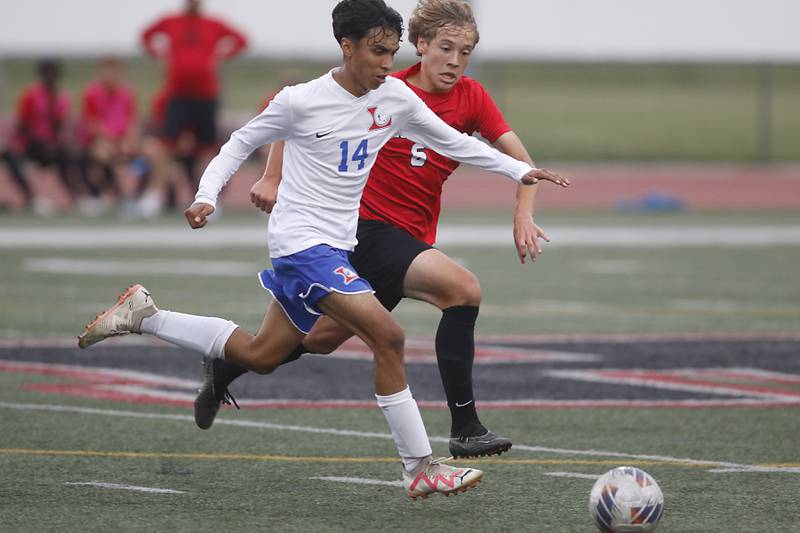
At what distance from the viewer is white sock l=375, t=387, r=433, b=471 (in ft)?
21.0

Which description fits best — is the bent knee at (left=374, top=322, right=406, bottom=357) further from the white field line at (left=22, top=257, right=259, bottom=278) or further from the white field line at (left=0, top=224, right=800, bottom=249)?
the white field line at (left=0, top=224, right=800, bottom=249)

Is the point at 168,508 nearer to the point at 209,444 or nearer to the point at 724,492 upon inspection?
the point at 209,444

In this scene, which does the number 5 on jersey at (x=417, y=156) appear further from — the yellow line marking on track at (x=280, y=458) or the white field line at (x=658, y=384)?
the white field line at (x=658, y=384)

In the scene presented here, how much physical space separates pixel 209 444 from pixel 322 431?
0.62m

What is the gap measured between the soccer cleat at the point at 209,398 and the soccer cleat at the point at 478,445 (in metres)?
1.37

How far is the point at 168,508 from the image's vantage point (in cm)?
626

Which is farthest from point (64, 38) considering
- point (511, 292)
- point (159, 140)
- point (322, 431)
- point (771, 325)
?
point (322, 431)

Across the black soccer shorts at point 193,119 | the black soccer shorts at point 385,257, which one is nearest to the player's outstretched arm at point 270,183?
the black soccer shorts at point 385,257

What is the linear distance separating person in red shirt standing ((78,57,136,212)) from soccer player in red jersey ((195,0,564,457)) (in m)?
15.9

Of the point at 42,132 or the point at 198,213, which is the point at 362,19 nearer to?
the point at 198,213

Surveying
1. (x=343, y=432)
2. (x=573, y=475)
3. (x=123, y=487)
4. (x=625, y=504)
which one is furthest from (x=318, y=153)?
(x=625, y=504)

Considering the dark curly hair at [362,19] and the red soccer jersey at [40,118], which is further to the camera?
the red soccer jersey at [40,118]

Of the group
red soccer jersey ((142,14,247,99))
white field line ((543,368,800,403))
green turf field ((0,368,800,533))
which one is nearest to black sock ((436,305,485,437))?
green turf field ((0,368,800,533))

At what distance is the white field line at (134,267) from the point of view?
15.6 meters
